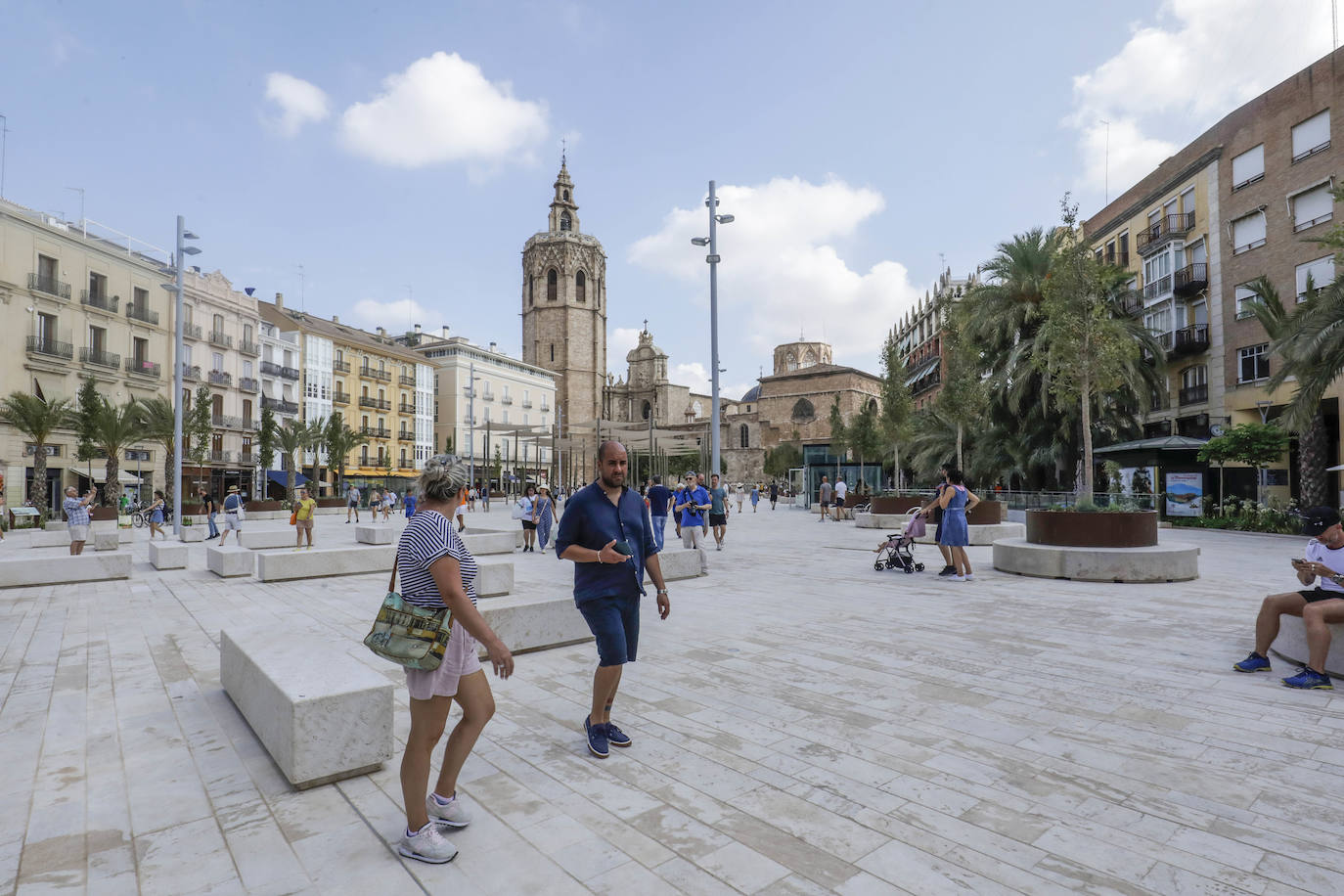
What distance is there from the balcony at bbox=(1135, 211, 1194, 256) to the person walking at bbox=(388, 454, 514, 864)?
34566 mm

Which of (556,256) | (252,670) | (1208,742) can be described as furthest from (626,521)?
(556,256)

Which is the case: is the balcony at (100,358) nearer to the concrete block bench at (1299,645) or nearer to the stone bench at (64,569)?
the stone bench at (64,569)

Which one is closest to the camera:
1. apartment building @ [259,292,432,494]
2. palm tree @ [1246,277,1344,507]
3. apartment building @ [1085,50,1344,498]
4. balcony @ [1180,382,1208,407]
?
palm tree @ [1246,277,1344,507]

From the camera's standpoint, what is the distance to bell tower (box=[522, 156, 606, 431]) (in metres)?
83.0

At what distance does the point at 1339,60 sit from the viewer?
2172 cm

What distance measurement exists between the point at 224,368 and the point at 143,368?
7.03 m

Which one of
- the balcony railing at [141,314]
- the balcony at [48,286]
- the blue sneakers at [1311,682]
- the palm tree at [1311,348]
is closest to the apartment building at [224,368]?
the balcony railing at [141,314]

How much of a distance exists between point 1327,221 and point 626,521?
2840 centimetres

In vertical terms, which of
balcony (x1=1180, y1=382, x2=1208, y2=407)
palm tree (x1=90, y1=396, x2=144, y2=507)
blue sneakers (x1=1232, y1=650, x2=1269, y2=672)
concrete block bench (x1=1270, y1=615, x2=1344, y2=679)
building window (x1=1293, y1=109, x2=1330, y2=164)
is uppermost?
building window (x1=1293, y1=109, x2=1330, y2=164)

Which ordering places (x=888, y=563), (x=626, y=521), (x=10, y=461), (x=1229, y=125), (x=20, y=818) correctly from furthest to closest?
(x=10, y=461) < (x=1229, y=125) < (x=888, y=563) < (x=626, y=521) < (x=20, y=818)

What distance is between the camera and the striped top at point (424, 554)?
2.64m

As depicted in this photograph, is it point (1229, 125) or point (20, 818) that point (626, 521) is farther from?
point (1229, 125)

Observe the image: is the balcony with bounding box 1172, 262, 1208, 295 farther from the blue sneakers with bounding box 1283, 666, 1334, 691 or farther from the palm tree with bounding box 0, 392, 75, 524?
the palm tree with bounding box 0, 392, 75, 524

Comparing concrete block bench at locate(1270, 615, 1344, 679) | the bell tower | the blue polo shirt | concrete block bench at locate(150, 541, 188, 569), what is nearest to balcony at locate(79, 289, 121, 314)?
concrete block bench at locate(150, 541, 188, 569)
